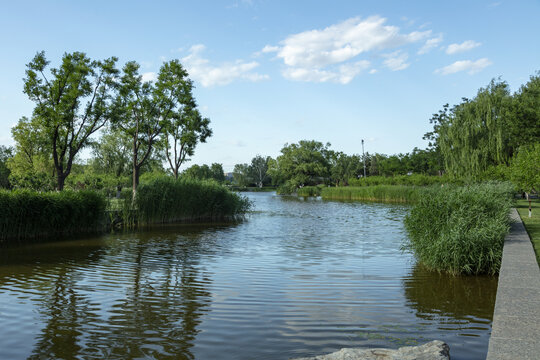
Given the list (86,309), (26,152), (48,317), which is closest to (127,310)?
(86,309)

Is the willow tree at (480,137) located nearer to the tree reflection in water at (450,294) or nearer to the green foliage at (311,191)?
the tree reflection in water at (450,294)

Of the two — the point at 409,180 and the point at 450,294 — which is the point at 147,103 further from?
the point at 409,180

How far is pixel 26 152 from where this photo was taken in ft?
141

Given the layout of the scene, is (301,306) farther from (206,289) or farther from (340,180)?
(340,180)

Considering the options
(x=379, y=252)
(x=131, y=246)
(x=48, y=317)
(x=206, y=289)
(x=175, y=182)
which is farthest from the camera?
(x=175, y=182)

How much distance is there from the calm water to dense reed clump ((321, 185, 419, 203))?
2477 centimetres

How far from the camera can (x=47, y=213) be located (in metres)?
14.9

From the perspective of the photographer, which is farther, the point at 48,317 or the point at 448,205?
the point at 448,205

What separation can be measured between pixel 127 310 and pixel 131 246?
7.34 meters

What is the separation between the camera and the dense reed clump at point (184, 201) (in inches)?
766

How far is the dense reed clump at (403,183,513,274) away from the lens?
828 centimetres

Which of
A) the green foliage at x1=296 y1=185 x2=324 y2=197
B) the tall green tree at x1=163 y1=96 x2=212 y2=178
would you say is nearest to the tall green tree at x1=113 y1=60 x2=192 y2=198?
the tall green tree at x1=163 y1=96 x2=212 y2=178

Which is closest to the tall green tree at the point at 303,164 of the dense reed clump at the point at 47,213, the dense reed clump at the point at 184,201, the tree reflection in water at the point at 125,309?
the dense reed clump at the point at 184,201

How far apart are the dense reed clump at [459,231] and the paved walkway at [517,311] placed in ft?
1.55
